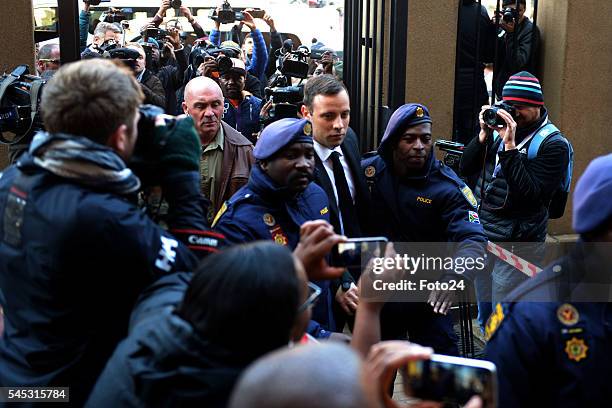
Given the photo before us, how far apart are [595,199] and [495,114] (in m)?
2.91

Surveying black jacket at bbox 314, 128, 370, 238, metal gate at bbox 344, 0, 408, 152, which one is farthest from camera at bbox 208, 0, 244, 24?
black jacket at bbox 314, 128, 370, 238

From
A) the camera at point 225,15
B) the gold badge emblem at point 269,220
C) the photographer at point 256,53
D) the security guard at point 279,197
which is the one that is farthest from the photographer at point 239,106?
the camera at point 225,15

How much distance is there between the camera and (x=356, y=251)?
2441mm

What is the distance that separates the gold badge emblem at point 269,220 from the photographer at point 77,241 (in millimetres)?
1113

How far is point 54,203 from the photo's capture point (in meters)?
2.11

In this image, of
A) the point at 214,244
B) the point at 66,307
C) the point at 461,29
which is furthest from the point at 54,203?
the point at 461,29

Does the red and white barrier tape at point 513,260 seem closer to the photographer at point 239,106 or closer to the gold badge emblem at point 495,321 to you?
the photographer at point 239,106

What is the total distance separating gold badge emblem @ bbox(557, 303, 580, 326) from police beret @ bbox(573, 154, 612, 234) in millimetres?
212

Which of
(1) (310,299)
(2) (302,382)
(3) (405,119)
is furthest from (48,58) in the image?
(2) (302,382)

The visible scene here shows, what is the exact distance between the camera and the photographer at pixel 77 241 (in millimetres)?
2104

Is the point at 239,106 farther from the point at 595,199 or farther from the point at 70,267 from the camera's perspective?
the point at 595,199

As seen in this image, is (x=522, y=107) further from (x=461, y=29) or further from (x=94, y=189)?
(x=94, y=189)

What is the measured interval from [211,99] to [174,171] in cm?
237

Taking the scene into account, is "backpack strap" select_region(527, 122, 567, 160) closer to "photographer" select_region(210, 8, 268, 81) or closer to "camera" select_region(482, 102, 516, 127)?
"camera" select_region(482, 102, 516, 127)
